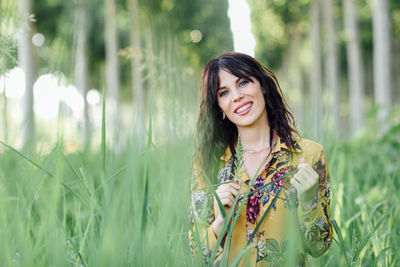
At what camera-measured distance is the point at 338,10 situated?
13.6 metres

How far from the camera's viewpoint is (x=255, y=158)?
3.87 ft

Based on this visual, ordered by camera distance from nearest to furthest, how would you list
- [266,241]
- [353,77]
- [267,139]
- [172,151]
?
[172,151], [266,241], [267,139], [353,77]

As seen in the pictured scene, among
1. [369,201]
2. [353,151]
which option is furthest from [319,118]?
[353,151]

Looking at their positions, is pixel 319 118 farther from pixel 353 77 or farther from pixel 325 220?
pixel 353 77

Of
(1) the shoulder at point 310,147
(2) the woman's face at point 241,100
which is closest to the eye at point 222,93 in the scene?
(2) the woman's face at point 241,100

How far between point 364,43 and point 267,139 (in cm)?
1776

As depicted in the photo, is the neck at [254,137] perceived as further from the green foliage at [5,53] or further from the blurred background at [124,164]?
the green foliage at [5,53]

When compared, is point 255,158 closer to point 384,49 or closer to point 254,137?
point 254,137

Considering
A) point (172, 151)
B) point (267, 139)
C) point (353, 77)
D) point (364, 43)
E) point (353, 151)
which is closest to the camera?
point (172, 151)

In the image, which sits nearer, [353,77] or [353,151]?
[353,151]

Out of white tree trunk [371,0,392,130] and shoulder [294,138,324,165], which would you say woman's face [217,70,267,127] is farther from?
white tree trunk [371,0,392,130]

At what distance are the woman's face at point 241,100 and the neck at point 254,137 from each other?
1 centimetres

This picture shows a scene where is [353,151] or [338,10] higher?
[338,10]

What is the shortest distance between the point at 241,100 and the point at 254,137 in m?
0.11
